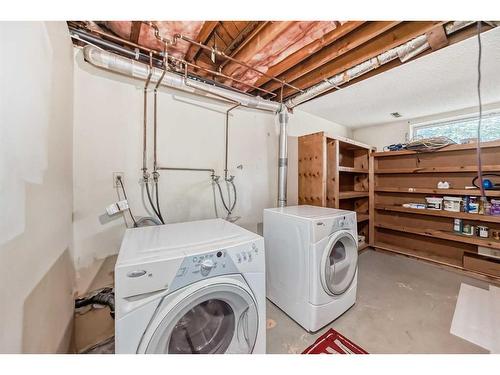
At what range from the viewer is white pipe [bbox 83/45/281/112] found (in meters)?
1.33

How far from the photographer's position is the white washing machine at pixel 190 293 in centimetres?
73

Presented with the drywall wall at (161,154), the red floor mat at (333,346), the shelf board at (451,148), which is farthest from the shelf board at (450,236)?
the red floor mat at (333,346)

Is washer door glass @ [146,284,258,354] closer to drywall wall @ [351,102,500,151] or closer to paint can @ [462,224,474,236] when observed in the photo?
paint can @ [462,224,474,236]

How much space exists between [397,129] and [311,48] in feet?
8.56

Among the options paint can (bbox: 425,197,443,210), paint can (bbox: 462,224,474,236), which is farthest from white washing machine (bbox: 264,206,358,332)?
paint can (bbox: 462,224,474,236)

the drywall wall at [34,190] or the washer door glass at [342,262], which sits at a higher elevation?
the drywall wall at [34,190]


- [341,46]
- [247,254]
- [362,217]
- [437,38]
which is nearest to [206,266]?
[247,254]

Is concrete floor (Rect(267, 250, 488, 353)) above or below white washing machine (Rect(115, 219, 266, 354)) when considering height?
below

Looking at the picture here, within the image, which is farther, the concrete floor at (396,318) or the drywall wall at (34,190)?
the concrete floor at (396,318)

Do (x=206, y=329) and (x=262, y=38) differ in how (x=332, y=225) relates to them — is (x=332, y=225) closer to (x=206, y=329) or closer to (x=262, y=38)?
(x=206, y=329)

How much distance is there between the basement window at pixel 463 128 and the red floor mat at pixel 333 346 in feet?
9.42

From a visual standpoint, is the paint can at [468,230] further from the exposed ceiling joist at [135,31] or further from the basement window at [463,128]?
the exposed ceiling joist at [135,31]

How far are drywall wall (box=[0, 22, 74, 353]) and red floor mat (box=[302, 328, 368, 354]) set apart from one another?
1431 mm
